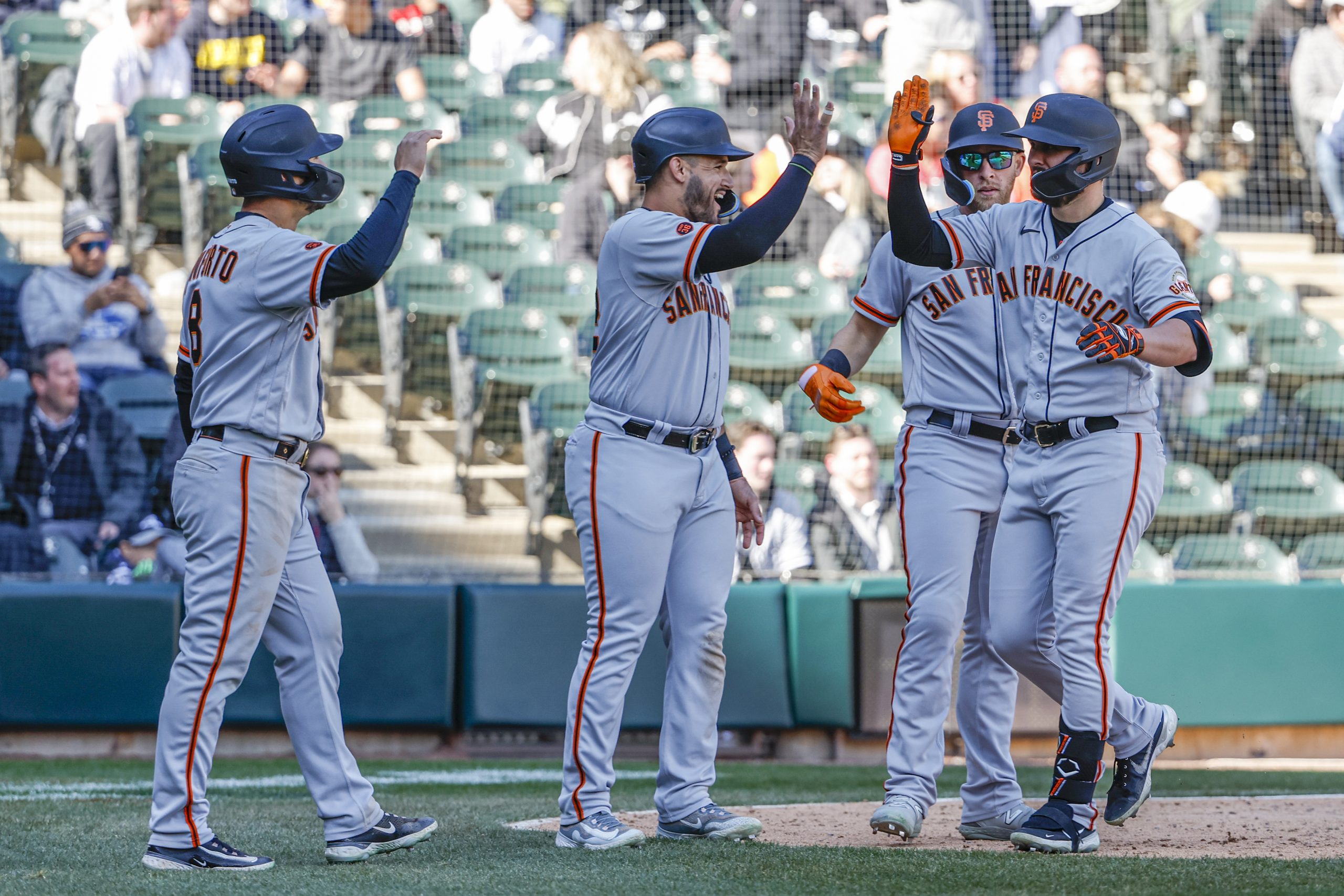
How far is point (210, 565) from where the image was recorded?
3.14 m

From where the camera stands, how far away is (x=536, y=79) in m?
10.7

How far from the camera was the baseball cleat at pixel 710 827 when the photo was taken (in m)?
3.51

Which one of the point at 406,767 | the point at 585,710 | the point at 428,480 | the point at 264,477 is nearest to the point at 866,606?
the point at 406,767

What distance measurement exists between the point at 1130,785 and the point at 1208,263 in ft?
21.4

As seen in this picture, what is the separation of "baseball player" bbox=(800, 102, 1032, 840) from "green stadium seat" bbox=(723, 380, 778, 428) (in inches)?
160

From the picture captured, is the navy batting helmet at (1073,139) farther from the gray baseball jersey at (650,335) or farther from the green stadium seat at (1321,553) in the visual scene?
the green stadium seat at (1321,553)

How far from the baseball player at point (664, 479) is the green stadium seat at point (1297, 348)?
6.12 meters

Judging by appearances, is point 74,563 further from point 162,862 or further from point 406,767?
point 162,862

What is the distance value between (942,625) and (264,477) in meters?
1.55

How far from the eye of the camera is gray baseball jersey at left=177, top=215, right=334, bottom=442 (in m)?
3.13

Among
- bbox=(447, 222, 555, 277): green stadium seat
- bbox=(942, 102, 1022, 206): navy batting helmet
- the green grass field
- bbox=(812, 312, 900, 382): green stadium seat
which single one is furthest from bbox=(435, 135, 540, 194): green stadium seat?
bbox=(942, 102, 1022, 206): navy batting helmet

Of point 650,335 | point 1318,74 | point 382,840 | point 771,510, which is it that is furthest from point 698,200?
point 1318,74

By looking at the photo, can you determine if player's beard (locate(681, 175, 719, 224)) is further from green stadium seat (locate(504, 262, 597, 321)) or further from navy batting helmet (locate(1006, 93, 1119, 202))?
green stadium seat (locate(504, 262, 597, 321))

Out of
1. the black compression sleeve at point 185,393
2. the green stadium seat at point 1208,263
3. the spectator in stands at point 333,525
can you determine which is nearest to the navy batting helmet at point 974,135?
the black compression sleeve at point 185,393
